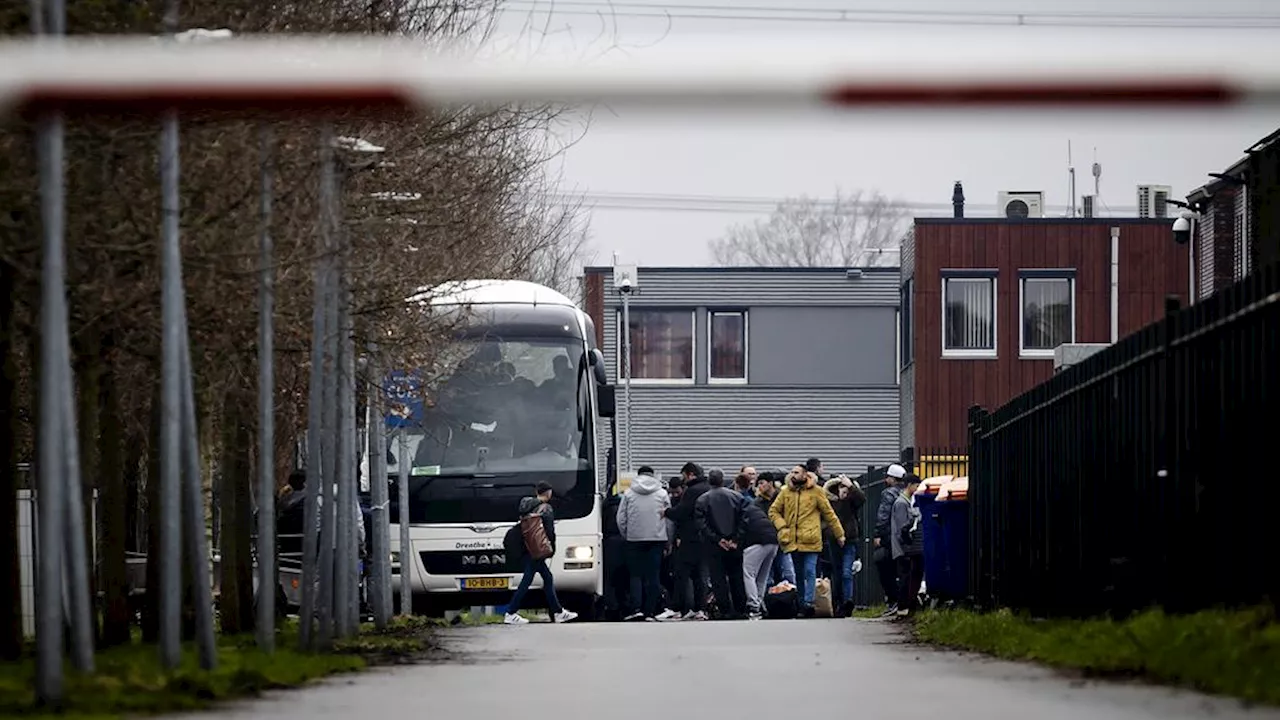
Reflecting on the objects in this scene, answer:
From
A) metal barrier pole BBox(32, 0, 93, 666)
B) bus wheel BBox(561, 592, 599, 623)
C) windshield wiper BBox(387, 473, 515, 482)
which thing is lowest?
bus wheel BBox(561, 592, 599, 623)

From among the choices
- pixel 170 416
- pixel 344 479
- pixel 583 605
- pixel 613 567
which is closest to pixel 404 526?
pixel 583 605

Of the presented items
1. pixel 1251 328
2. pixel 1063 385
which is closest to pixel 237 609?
pixel 1063 385

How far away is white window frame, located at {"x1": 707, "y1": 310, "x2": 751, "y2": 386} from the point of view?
70250 mm

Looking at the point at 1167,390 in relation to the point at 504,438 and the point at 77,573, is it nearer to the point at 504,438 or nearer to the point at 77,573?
the point at 77,573

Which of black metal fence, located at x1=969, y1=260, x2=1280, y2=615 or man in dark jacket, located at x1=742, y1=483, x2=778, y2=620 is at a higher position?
black metal fence, located at x1=969, y1=260, x2=1280, y2=615

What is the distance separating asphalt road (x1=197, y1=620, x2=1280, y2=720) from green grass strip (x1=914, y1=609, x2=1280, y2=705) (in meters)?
0.24

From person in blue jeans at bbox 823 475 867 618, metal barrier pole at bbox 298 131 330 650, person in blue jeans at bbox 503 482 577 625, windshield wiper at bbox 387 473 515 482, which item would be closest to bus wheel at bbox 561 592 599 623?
person in blue jeans at bbox 503 482 577 625

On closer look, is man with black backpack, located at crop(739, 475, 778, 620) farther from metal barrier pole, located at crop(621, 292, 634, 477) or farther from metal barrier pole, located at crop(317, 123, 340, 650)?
metal barrier pole, located at crop(621, 292, 634, 477)

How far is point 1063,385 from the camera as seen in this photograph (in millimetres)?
18828

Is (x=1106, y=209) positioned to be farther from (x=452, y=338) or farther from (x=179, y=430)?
(x=179, y=430)

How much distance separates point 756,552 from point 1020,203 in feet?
112

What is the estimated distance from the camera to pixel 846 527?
32.8 meters

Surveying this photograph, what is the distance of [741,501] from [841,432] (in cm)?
4016

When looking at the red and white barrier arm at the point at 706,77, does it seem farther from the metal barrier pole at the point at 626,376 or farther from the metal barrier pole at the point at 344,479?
the metal barrier pole at the point at 626,376
